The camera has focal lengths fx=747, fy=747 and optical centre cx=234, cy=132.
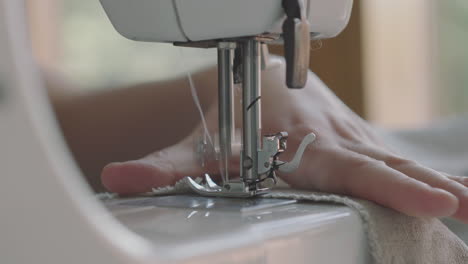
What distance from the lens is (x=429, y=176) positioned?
70 cm

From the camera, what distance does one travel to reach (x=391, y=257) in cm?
59

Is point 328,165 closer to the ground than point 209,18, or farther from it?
closer to the ground

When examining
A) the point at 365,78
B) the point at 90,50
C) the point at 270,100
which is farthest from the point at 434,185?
the point at 365,78

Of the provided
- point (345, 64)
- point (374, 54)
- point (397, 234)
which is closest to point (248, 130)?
point (397, 234)

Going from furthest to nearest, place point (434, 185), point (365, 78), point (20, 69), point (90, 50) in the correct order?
point (365, 78)
point (90, 50)
point (434, 185)
point (20, 69)

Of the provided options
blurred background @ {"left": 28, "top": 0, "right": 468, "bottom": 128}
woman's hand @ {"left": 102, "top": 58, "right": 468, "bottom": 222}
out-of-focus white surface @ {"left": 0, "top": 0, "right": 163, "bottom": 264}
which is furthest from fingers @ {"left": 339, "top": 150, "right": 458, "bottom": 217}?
blurred background @ {"left": 28, "top": 0, "right": 468, "bottom": 128}

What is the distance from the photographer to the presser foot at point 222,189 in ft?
2.18

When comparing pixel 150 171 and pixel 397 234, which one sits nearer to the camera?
pixel 397 234

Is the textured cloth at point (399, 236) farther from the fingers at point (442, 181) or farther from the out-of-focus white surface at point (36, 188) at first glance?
the out-of-focus white surface at point (36, 188)

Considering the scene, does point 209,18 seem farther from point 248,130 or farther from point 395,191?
point 395,191

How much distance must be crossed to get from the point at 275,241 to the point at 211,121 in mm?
389

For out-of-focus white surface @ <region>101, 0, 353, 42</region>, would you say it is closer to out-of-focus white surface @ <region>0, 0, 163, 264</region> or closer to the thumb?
the thumb

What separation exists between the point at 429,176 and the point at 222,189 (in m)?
0.19

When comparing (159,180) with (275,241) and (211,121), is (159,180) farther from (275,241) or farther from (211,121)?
(275,241)
